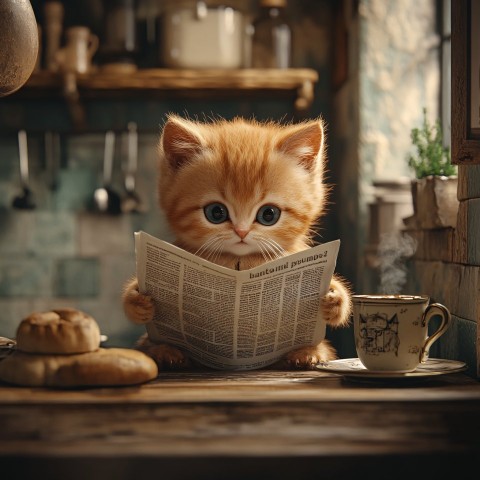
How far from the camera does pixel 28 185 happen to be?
2908 mm

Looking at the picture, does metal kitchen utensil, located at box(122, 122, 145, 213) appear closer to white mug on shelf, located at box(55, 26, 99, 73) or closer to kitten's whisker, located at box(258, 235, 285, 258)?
white mug on shelf, located at box(55, 26, 99, 73)

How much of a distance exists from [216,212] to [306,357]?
251 millimetres

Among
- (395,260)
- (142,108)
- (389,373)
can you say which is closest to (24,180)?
(142,108)

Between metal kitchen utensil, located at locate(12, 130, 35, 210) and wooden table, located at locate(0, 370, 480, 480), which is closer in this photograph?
wooden table, located at locate(0, 370, 480, 480)

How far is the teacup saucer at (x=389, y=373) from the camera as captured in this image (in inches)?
36.8

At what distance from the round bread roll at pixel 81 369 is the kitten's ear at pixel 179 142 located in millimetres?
356

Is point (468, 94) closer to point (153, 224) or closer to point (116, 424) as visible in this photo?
point (116, 424)

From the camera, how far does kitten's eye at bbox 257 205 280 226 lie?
1.11 m

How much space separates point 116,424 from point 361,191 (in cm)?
172

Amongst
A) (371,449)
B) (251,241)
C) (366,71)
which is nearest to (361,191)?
Result: (366,71)

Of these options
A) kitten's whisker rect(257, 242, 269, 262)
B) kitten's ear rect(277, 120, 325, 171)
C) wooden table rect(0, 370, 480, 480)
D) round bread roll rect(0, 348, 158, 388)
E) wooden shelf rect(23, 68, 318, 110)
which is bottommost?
wooden table rect(0, 370, 480, 480)

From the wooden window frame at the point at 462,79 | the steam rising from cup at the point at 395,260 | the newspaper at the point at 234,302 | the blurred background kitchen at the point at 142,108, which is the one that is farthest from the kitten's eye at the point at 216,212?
the blurred background kitchen at the point at 142,108

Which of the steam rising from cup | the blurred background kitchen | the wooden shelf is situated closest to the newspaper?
the steam rising from cup

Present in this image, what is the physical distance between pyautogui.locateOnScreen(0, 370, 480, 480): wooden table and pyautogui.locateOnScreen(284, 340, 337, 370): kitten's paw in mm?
174
